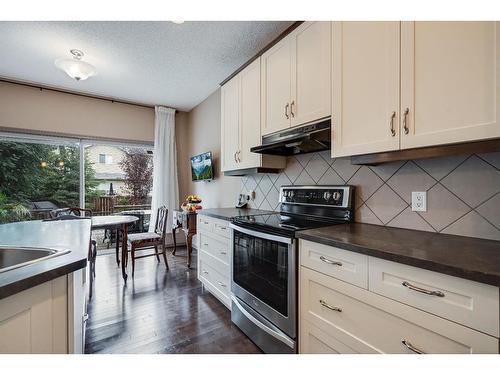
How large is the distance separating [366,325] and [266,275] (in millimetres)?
696

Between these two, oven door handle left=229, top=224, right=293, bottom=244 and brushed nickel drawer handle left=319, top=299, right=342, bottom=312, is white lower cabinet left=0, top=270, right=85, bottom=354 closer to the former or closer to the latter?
oven door handle left=229, top=224, right=293, bottom=244

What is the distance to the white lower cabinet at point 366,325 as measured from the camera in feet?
2.73

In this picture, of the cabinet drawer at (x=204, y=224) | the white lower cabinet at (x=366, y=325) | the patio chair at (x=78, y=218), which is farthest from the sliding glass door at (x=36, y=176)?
the white lower cabinet at (x=366, y=325)

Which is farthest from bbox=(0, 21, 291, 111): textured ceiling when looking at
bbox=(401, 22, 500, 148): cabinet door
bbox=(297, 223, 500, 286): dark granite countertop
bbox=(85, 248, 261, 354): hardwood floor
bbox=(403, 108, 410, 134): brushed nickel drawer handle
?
Answer: bbox=(85, 248, 261, 354): hardwood floor

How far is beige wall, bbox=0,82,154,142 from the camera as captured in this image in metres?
3.26

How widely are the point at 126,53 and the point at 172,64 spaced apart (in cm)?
48

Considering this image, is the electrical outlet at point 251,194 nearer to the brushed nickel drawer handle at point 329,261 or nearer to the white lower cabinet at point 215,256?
the white lower cabinet at point 215,256

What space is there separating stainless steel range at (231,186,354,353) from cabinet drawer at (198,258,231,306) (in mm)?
159

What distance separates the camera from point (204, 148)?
4.11 m
